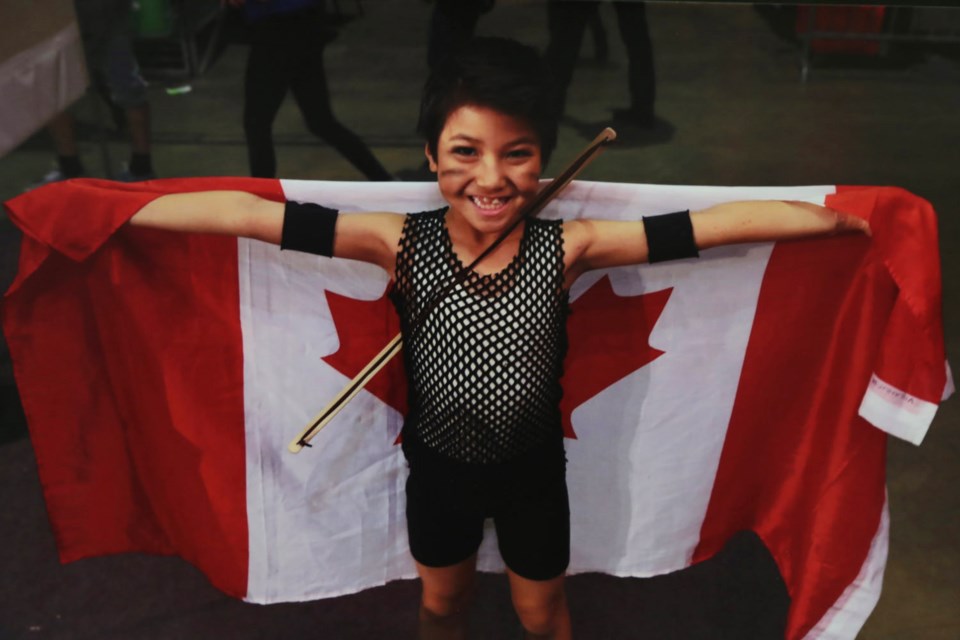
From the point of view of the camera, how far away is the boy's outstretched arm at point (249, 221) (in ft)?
4.98

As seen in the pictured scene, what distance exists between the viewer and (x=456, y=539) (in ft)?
5.55

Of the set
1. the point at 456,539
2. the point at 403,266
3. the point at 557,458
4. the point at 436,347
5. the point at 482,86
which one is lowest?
the point at 456,539

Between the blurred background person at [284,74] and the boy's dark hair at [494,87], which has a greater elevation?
the boy's dark hair at [494,87]

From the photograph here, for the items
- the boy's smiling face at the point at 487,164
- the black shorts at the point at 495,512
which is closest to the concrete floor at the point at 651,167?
the black shorts at the point at 495,512

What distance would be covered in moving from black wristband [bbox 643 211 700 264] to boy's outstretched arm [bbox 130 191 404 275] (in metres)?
0.41

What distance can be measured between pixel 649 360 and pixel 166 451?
96 cm

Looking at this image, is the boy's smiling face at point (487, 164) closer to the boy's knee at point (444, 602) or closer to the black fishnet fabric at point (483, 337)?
the black fishnet fabric at point (483, 337)

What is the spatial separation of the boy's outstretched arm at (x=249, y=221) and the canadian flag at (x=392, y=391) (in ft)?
0.20

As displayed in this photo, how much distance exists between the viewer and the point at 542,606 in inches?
69.6

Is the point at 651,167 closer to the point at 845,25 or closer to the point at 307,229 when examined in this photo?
the point at 845,25

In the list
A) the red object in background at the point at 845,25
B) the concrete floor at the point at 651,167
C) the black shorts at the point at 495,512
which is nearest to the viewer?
the black shorts at the point at 495,512

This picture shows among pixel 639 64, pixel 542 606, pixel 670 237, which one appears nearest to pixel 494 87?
pixel 670 237

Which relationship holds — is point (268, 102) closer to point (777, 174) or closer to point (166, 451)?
point (166, 451)

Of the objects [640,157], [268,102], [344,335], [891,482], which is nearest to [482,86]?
[344,335]
